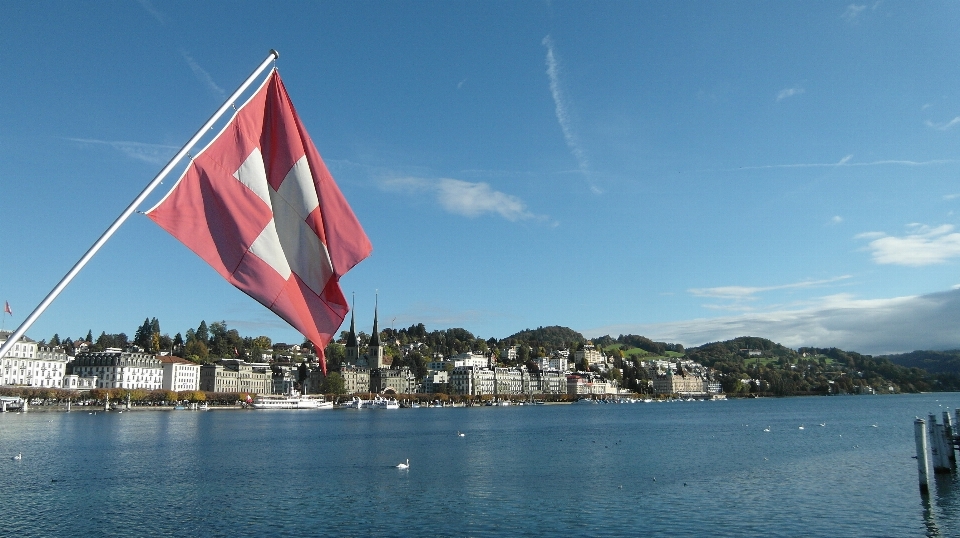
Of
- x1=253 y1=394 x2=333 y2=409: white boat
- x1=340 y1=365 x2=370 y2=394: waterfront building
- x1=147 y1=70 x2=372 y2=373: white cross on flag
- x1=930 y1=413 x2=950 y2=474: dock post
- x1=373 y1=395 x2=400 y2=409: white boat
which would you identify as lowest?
x1=373 y1=395 x2=400 y2=409: white boat

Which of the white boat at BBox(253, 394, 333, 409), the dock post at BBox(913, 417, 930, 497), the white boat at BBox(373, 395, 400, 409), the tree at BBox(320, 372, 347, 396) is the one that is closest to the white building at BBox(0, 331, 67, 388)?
the white boat at BBox(253, 394, 333, 409)

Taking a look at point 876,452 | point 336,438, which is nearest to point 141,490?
point 336,438

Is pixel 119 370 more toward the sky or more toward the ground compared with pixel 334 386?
more toward the sky

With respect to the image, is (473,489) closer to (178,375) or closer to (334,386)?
(178,375)

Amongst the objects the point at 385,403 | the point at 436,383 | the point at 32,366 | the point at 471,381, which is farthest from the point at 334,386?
the point at 32,366

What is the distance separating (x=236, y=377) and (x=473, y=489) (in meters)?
138

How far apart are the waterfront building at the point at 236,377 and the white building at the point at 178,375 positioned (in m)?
3.27

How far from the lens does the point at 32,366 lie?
126812 mm

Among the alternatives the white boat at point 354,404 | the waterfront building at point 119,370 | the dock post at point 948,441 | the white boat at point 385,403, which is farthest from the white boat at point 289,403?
the dock post at point 948,441

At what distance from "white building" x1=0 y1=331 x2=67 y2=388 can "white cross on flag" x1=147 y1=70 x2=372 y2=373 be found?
132m

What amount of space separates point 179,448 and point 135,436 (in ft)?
41.2

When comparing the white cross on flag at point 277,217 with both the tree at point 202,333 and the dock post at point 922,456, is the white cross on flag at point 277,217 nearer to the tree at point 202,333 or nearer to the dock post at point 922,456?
the dock post at point 922,456

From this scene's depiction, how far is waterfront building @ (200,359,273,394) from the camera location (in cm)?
15200

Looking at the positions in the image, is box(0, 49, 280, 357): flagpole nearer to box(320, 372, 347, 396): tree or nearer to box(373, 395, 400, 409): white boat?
box(373, 395, 400, 409): white boat
